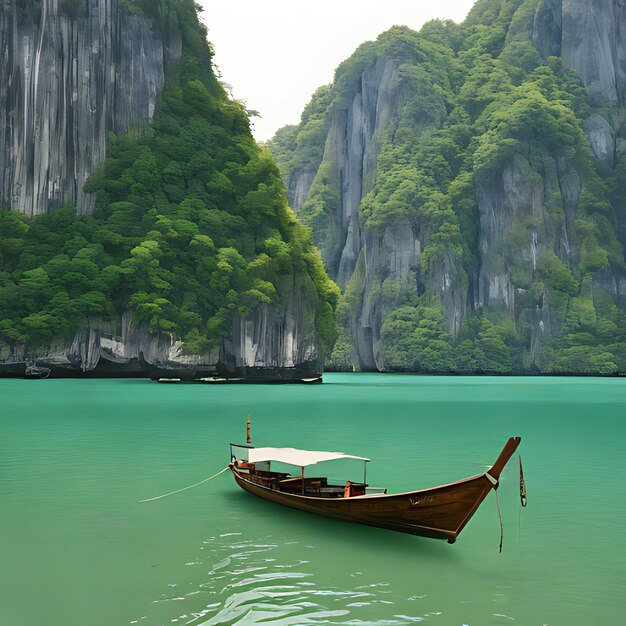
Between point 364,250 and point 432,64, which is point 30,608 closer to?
point 364,250

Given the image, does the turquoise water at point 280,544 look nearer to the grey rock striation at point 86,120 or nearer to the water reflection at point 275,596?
the water reflection at point 275,596

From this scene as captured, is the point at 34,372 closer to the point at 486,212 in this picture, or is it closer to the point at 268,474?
the point at 268,474

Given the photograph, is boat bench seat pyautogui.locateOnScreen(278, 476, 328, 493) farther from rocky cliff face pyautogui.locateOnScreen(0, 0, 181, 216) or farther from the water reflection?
rocky cliff face pyautogui.locateOnScreen(0, 0, 181, 216)

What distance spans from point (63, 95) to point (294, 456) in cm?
6430

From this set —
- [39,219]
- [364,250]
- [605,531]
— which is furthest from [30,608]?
[364,250]

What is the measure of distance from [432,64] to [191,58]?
2746 inches

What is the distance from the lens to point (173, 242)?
68125 millimetres

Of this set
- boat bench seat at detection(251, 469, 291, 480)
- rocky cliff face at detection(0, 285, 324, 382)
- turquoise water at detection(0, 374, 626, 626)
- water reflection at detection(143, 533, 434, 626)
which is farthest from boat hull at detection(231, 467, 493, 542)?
rocky cliff face at detection(0, 285, 324, 382)

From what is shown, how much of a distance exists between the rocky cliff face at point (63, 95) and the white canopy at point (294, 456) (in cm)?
5911

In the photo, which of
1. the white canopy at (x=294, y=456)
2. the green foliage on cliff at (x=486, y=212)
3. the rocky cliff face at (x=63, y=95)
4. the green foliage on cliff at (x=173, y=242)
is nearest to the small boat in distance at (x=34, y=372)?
the green foliage on cliff at (x=173, y=242)

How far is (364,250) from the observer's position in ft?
424

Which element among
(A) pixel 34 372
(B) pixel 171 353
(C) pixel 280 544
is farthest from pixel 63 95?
(C) pixel 280 544

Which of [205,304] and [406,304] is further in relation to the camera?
[406,304]

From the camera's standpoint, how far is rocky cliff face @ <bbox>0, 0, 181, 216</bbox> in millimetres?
71000
